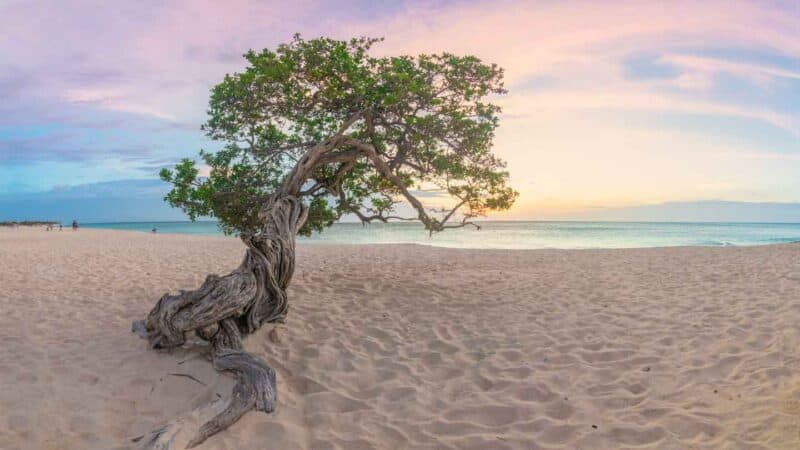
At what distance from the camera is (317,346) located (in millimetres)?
6238

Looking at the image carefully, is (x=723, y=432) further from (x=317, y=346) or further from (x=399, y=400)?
(x=317, y=346)

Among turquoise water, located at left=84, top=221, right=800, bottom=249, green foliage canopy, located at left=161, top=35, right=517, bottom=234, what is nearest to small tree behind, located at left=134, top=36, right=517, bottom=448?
green foliage canopy, located at left=161, top=35, right=517, bottom=234

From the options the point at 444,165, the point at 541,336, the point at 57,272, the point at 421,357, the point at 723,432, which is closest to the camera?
the point at 723,432

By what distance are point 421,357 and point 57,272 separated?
11272mm

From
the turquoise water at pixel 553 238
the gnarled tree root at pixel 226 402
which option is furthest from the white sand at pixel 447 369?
the turquoise water at pixel 553 238

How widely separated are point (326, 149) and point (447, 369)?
462cm

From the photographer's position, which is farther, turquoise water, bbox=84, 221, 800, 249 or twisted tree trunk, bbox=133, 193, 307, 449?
turquoise water, bbox=84, 221, 800, 249

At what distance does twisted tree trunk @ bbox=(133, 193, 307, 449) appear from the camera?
414 cm

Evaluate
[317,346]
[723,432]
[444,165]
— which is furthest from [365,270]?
[723,432]

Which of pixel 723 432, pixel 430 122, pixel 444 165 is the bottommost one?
pixel 723 432

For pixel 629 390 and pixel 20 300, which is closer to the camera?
pixel 629 390

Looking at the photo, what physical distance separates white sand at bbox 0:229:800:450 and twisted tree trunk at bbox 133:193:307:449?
0.18m

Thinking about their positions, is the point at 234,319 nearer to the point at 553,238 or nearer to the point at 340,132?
the point at 340,132

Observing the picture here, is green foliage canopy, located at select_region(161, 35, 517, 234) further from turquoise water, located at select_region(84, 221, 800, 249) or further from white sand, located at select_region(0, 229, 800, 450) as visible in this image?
turquoise water, located at select_region(84, 221, 800, 249)
